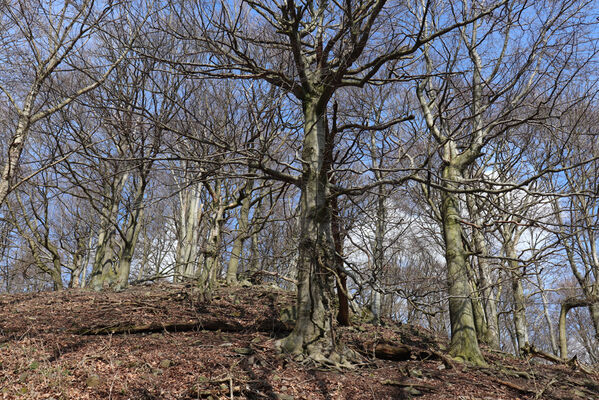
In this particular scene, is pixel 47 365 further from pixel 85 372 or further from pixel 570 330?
pixel 570 330

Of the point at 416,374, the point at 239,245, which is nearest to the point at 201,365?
the point at 416,374

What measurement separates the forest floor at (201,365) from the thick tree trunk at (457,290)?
423 mm

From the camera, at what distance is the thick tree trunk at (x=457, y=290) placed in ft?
18.6

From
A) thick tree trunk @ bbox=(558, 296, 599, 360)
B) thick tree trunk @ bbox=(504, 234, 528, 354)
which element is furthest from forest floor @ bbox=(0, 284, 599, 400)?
thick tree trunk @ bbox=(504, 234, 528, 354)

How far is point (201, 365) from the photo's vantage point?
12.8 ft

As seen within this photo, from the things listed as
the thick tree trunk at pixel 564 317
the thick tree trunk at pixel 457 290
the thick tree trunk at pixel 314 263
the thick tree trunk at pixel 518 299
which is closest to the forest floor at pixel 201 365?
the thick tree trunk at pixel 314 263

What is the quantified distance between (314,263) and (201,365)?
1.85 metres

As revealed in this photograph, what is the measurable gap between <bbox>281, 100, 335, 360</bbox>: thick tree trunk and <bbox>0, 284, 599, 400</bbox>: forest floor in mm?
315

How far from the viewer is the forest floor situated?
335 cm

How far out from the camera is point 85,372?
3502mm

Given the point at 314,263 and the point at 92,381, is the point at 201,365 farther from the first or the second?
the point at 314,263

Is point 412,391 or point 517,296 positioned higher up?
point 517,296

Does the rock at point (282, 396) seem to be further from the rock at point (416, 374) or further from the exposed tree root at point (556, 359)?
the exposed tree root at point (556, 359)

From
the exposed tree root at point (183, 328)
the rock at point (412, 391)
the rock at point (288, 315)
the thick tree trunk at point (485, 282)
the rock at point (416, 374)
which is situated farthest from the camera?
the thick tree trunk at point (485, 282)
